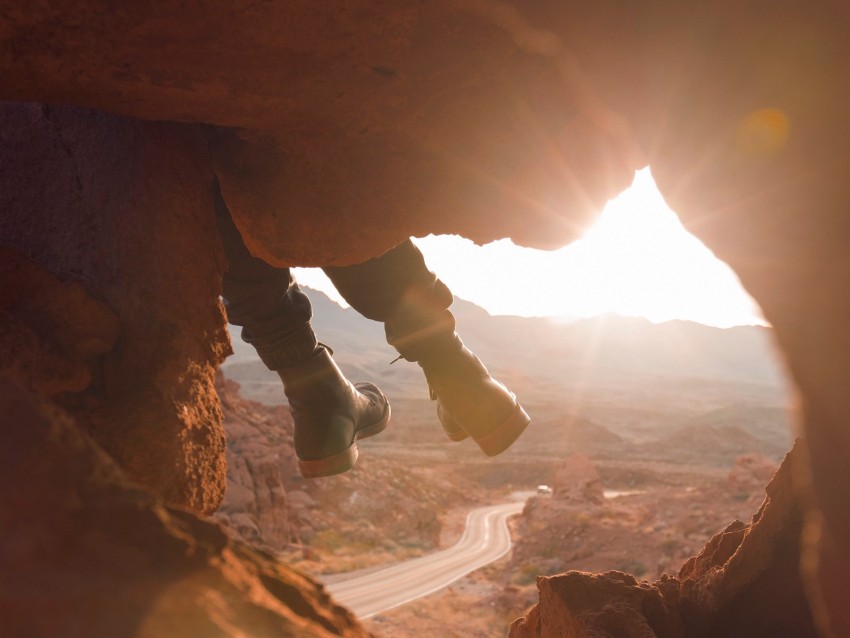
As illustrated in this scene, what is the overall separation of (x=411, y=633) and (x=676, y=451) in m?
32.0

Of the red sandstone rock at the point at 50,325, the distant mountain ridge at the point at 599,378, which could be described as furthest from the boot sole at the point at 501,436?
the red sandstone rock at the point at 50,325

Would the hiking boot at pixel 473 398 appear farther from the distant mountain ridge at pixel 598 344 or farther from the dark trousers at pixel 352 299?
the distant mountain ridge at pixel 598 344

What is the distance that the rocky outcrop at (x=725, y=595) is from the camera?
2402 millimetres

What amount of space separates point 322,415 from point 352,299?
77 centimetres

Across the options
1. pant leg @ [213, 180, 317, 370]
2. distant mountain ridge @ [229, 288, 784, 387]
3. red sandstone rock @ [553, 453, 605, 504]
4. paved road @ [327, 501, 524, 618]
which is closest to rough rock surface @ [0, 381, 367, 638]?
pant leg @ [213, 180, 317, 370]

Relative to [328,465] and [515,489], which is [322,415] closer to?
[328,465]

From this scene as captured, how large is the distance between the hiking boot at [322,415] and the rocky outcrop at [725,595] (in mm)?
1414

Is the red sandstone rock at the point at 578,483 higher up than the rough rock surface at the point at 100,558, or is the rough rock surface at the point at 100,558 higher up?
the rough rock surface at the point at 100,558

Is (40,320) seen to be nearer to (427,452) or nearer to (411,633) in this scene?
(411,633)

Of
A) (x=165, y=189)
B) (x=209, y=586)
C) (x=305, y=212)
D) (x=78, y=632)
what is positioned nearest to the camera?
(x=78, y=632)

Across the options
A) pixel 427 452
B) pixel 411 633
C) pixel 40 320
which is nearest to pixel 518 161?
pixel 40 320

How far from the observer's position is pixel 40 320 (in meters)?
1.83

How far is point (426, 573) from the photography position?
17750 mm

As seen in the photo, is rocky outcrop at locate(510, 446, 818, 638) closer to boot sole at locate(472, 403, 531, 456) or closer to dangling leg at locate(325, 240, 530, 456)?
boot sole at locate(472, 403, 531, 456)
